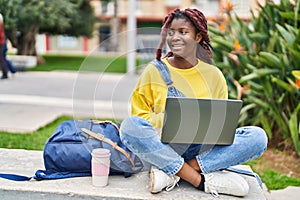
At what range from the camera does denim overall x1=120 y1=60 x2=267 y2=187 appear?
210 centimetres

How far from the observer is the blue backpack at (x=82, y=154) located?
7.40 ft

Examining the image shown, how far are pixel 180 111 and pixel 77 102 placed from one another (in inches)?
25.1

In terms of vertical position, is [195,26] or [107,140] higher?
[195,26]

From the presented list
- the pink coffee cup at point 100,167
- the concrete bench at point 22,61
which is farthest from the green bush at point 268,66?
the concrete bench at point 22,61

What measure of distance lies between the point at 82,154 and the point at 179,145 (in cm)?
51

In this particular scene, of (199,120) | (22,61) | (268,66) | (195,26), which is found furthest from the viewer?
(22,61)

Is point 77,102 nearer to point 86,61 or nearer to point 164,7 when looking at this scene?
point 86,61

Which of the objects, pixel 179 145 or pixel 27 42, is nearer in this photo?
pixel 179 145

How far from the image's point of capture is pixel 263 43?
4.34m

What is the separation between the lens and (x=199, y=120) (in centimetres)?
208

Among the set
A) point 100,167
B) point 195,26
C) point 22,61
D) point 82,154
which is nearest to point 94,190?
point 100,167

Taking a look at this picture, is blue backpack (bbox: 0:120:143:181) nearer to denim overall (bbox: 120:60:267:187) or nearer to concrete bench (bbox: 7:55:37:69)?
denim overall (bbox: 120:60:267:187)

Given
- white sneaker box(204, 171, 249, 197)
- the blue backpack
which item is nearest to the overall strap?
the blue backpack

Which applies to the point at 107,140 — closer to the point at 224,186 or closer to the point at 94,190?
the point at 94,190
